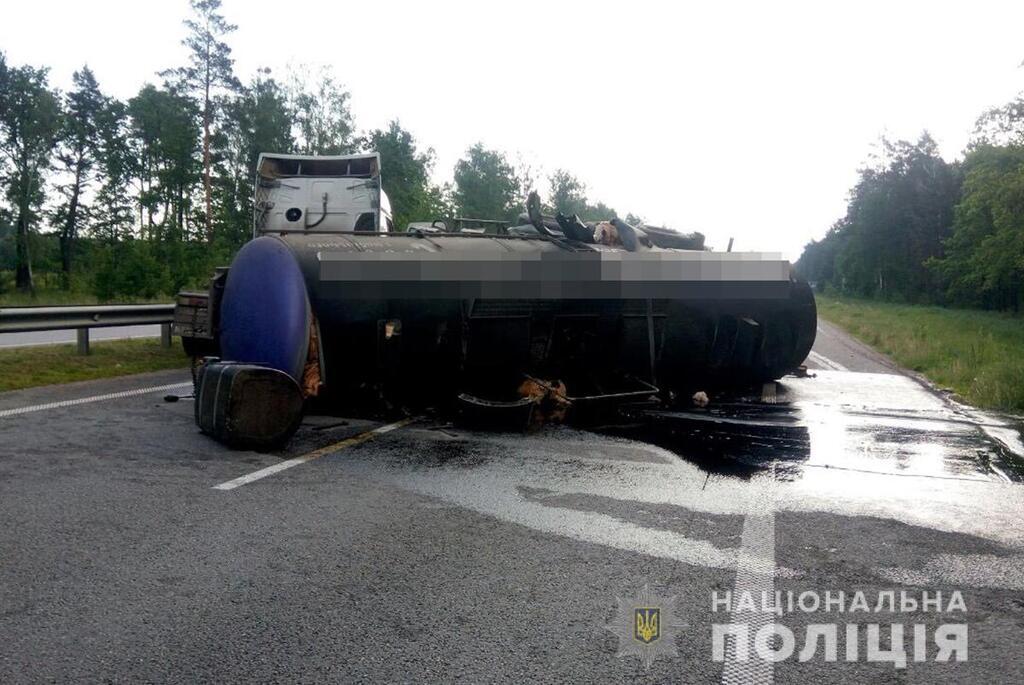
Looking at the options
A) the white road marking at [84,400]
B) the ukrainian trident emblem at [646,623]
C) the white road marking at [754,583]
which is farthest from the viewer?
the white road marking at [84,400]

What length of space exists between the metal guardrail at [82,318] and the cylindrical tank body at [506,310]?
4.25 metres

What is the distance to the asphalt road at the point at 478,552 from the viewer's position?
3168 mm

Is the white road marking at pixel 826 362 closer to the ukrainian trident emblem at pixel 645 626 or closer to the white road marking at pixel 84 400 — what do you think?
the white road marking at pixel 84 400

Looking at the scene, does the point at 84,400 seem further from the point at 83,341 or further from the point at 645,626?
the point at 645,626

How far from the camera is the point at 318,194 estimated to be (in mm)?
15195

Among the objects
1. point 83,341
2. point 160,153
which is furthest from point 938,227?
point 83,341

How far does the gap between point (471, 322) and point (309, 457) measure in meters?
2.33

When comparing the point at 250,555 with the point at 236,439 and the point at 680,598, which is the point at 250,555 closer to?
the point at 680,598

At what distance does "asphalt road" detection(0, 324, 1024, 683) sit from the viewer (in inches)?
125

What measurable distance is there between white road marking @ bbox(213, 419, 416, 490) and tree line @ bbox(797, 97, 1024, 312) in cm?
3476

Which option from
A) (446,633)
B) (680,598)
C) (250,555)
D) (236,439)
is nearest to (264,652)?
(446,633)

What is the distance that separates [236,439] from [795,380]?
30.0ft

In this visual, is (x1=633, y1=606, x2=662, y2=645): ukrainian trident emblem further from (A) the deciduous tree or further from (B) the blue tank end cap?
(A) the deciduous tree

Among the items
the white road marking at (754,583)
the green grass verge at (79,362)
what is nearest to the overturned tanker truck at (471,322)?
the green grass verge at (79,362)
